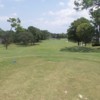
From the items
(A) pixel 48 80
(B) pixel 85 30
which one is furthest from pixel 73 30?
(A) pixel 48 80

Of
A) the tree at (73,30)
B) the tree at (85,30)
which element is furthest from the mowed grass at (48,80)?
the tree at (73,30)

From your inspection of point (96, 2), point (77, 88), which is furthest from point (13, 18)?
point (77, 88)

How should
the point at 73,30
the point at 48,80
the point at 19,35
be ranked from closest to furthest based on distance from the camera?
1. the point at 48,80
2. the point at 73,30
3. the point at 19,35

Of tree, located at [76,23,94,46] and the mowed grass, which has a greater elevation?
tree, located at [76,23,94,46]

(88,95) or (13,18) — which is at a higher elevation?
(13,18)

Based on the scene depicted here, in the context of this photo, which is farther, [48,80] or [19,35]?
[19,35]

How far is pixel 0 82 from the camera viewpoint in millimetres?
14219

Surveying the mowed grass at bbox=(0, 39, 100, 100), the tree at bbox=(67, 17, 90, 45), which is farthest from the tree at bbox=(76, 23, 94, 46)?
the mowed grass at bbox=(0, 39, 100, 100)

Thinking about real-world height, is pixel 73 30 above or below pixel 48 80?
above

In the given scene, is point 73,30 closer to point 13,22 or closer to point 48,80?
point 13,22

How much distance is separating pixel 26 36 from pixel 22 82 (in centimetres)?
7687

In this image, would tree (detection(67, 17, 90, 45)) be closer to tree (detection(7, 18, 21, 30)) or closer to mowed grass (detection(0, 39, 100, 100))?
tree (detection(7, 18, 21, 30))

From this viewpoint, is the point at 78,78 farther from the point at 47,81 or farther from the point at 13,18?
the point at 13,18

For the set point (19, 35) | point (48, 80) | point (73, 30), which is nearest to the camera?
point (48, 80)
